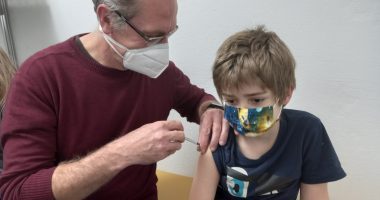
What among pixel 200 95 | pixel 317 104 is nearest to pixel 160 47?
pixel 200 95

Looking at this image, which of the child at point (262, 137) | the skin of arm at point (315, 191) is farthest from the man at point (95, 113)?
the skin of arm at point (315, 191)

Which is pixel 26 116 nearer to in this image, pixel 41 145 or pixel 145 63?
pixel 41 145

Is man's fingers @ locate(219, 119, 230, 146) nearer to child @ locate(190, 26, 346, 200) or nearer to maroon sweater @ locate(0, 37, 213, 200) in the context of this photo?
child @ locate(190, 26, 346, 200)

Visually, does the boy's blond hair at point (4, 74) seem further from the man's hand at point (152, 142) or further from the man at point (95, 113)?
the man's hand at point (152, 142)

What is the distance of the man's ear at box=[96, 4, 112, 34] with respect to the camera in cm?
105

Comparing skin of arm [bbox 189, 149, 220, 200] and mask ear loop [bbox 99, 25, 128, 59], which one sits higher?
mask ear loop [bbox 99, 25, 128, 59]

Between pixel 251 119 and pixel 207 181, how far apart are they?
0.28 meters

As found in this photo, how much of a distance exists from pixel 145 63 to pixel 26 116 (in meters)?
0.36

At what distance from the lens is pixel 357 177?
1.44 m

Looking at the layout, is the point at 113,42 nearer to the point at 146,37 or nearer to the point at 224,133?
the point at 146,37

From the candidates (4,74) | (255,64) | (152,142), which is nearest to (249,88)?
(255,64)

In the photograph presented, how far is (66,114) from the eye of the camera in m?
1.13

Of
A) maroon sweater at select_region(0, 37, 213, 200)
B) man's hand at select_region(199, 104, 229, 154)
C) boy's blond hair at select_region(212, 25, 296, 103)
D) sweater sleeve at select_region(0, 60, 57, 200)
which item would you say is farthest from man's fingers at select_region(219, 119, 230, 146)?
sweater sleeve at select_region(0, 60, 57, 200)

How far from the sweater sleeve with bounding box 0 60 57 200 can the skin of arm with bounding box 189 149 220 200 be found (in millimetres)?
443
